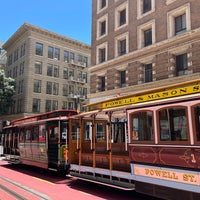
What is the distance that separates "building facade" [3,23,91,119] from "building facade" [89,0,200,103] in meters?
15.6

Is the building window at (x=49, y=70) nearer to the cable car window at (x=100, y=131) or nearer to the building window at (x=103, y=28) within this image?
the building window at (x=103, y=28)

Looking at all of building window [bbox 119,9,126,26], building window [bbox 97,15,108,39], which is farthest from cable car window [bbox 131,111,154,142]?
building window [bbox 97,15,108,39]

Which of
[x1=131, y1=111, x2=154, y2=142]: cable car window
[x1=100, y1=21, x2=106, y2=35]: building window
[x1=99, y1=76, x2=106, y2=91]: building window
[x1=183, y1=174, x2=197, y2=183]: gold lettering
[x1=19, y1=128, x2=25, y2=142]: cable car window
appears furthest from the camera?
[x1=100, y1=21, x2=106, y2=35]: building window

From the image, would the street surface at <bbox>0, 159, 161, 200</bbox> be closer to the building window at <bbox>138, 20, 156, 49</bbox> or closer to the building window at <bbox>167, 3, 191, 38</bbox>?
the building window at <bbox>167, 3, 191, 38</bbox>

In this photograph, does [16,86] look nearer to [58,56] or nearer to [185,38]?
[58,56]

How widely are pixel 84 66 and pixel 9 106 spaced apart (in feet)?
55.9

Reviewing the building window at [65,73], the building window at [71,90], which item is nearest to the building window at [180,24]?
the building window at [65,73]

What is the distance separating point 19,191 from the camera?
29.5 ft

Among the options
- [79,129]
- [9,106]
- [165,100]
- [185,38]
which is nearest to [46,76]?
[9,106]

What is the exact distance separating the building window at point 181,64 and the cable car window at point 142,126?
15.6m

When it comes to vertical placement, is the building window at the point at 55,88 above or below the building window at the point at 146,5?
below

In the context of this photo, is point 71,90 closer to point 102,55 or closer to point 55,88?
point 55,88

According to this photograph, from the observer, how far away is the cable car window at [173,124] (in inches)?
254

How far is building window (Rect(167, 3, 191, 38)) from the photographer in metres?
22.0
